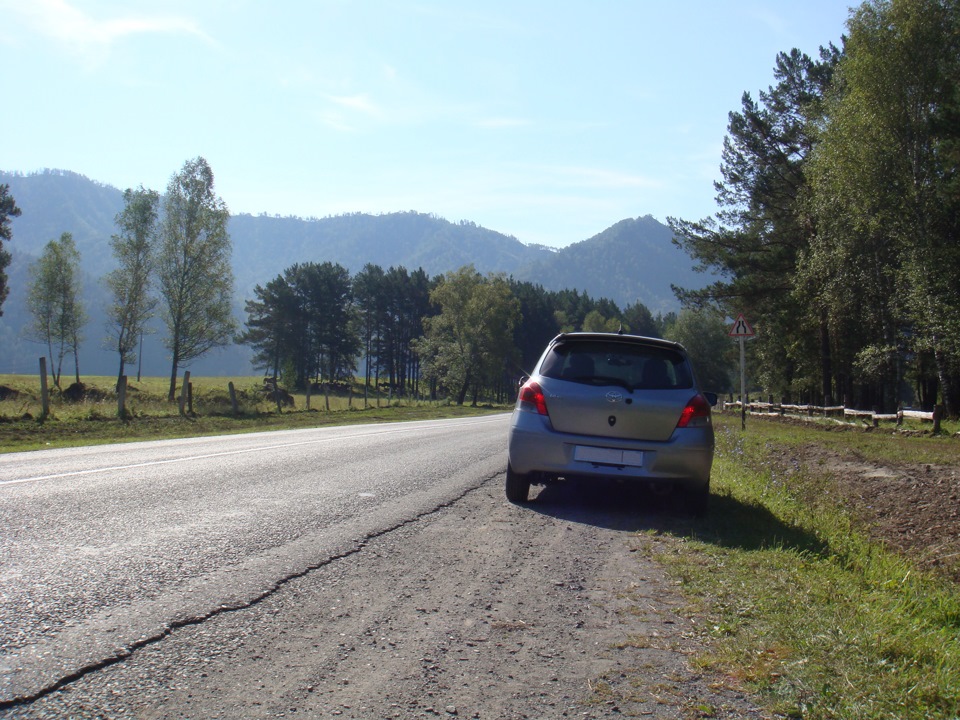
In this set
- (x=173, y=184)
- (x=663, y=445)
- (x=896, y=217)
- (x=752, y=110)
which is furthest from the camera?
(x=173, y=184)

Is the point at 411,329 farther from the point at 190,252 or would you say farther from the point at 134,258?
the point at 190,252

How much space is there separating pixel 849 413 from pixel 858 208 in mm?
7296

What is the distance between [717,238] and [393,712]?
36.9m

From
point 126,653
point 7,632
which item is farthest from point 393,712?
point 7,632

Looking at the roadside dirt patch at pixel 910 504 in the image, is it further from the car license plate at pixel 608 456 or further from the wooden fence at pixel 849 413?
the wooden fence at pixel 849 413

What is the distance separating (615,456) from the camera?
7531 millimetres

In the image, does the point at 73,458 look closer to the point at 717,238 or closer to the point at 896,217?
the point at 896,217

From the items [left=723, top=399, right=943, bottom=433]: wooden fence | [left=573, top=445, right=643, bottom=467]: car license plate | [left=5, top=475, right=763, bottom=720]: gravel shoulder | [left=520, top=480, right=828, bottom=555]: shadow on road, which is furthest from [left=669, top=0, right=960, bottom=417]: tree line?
[left=5, top=475, right=763, bottom=720]: gravel shoulder

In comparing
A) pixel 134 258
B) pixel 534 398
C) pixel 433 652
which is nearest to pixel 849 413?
pixel 534 398

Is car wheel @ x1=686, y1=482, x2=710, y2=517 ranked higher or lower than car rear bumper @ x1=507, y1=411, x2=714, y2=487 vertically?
lower

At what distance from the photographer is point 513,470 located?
791 centimetres

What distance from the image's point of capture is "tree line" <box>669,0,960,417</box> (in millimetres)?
25094

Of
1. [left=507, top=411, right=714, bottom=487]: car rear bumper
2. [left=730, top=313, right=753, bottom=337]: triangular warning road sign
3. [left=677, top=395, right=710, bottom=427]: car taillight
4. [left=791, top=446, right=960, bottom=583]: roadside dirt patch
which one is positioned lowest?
[left=791, top=446, right=960, bottom=583]: roadside dirt patch

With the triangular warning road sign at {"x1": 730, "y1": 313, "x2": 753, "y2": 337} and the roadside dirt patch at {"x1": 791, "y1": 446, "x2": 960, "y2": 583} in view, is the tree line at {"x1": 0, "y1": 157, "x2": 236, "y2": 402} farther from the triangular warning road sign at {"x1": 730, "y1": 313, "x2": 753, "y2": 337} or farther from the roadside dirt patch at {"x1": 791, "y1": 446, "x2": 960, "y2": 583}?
the roadside dirt patch at {"x1": 791, "y1": 446, "x2": 960, "y2": 583}
